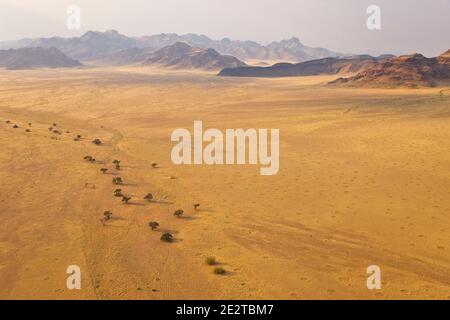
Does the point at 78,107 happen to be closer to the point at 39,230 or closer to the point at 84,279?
the point at 39,230

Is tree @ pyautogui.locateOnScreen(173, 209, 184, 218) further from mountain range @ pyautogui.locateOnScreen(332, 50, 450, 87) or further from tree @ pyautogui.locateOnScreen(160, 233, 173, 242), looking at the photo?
mountain range @ pyautogui.locateOnScreen(332, 50, 450, 87)

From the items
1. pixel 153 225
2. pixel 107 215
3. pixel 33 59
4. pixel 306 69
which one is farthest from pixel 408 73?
pixel 33 59

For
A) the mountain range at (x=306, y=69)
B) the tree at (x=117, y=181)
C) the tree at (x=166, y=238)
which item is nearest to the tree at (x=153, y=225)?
the tree at (x=166, y=238)

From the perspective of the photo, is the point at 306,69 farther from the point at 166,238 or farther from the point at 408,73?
the point at 166,238

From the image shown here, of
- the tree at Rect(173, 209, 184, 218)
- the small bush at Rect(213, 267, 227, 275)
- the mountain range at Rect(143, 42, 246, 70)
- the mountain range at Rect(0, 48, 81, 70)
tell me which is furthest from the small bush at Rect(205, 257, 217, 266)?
the mountain range at Rect(0, 48, 81, 70)

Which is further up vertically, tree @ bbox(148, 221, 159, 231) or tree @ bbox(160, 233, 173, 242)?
tree @ bbox(148, 221, 159, 231)

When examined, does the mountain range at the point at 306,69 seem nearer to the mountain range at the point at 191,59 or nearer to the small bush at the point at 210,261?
the mountain range at the point at 191,59

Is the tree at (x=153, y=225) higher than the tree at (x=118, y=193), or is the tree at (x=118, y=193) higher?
the tree at (x=118, y=193)

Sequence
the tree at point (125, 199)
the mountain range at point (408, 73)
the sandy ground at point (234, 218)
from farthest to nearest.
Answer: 1. the mountain range at point (408, 73)
2. the tree at point (125, 199)
3. the sandy ground at point (234, 218)
